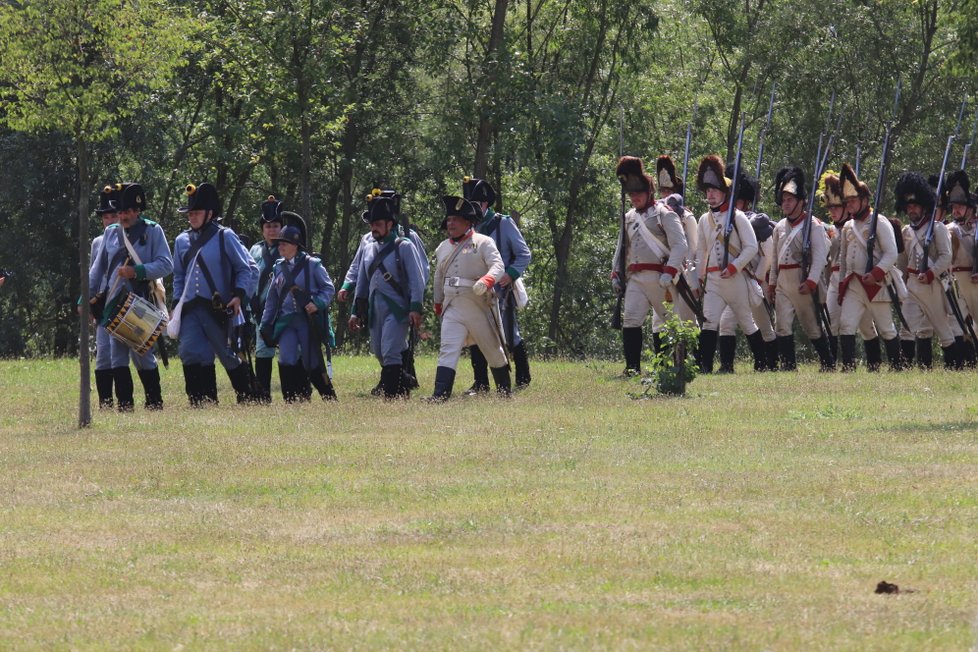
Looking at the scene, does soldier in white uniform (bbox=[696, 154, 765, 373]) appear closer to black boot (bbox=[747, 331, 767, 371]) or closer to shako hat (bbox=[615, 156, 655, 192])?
black boot (bbox=[747, 331, 767, 371])

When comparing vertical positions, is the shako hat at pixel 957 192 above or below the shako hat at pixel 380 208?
above

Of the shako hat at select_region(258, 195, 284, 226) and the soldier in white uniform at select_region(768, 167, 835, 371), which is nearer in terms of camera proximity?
the shako hat at select_region(258, 195, 284, 226)

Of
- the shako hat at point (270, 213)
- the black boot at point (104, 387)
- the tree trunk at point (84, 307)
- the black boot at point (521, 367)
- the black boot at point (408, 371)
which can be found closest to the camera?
the tree trunk at point (84, 307)

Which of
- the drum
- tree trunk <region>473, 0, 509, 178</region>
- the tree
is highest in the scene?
tree trunk <region>473, 0, 509, 178</region>

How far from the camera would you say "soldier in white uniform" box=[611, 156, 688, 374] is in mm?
20453

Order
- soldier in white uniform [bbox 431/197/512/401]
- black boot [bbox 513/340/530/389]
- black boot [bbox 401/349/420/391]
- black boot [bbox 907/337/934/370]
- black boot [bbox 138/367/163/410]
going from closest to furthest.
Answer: black boot [bbox 138/367/163/410], soldier in white uniform [bbox 431/197/512/401], black boot [bbox 401/349/420/391], black boot [bbox 513/340/530/389], black boot [bbox 907/337/934/370]

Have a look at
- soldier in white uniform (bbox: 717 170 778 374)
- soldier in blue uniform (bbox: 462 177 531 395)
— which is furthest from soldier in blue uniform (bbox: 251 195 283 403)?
soldier in white uniform (bbox: 717 170 778 374)

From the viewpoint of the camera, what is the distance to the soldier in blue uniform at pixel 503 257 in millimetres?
19656

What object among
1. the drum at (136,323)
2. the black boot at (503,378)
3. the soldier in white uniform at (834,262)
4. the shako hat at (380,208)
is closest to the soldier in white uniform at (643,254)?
the black boot at (503,378)

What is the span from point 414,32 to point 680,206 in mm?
17226

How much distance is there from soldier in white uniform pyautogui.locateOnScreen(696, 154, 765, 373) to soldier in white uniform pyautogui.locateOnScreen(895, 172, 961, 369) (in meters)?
2.03

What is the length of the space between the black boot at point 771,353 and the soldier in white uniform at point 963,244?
2.14m

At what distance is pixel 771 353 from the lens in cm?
2211

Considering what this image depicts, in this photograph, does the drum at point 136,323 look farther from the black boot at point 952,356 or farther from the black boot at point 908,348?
the black boot at point 908,348
